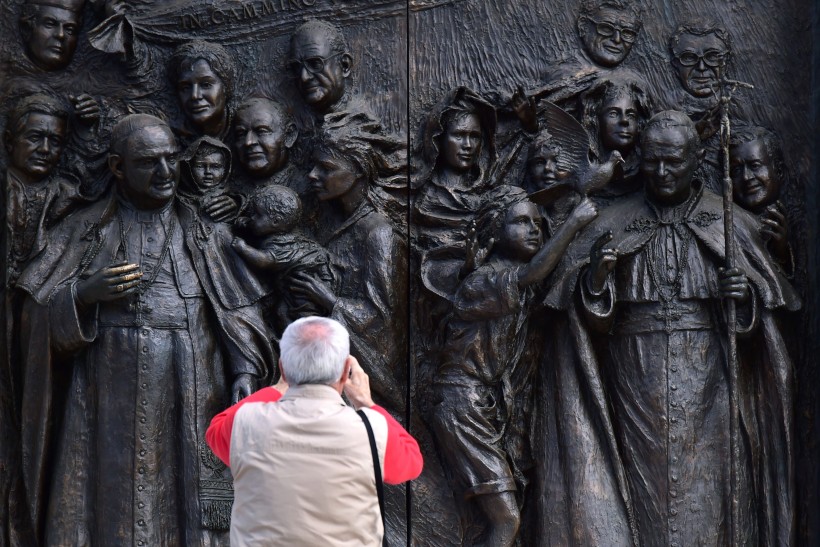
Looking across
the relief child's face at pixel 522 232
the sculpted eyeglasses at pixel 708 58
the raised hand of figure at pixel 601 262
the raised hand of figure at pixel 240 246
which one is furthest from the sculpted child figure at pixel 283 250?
the sculpted eyeglasses at pixel 708 58

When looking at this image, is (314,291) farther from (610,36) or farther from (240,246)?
(610,36)

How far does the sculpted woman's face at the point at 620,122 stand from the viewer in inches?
317

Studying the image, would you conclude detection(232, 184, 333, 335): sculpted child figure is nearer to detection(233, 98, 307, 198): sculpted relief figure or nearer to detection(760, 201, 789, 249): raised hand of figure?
detection(233, 98, 307, 198): sculpted relief figure

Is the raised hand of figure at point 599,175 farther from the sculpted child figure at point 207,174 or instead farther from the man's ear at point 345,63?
the sculpted child figure at point 207,174

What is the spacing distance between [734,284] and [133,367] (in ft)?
10.5

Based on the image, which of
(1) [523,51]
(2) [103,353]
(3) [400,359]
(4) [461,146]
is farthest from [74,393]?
(1) [523,51]

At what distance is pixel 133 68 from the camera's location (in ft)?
27.3

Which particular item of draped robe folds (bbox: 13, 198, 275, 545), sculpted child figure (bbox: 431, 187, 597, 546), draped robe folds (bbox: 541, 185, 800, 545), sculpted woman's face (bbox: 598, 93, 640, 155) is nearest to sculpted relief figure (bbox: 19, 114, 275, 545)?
draped robe folds (bbox: 13, 198, 275, 545)

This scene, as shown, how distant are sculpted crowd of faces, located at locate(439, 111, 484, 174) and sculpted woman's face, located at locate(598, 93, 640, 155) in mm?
717

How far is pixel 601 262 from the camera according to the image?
7.69 meters

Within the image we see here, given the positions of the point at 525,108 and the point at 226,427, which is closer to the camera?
the point at 226,427

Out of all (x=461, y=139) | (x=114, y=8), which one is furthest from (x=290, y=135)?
(x=114, y=8)

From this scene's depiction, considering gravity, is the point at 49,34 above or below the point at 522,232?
above

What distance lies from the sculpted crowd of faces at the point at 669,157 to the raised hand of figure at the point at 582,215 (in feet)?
1.26
